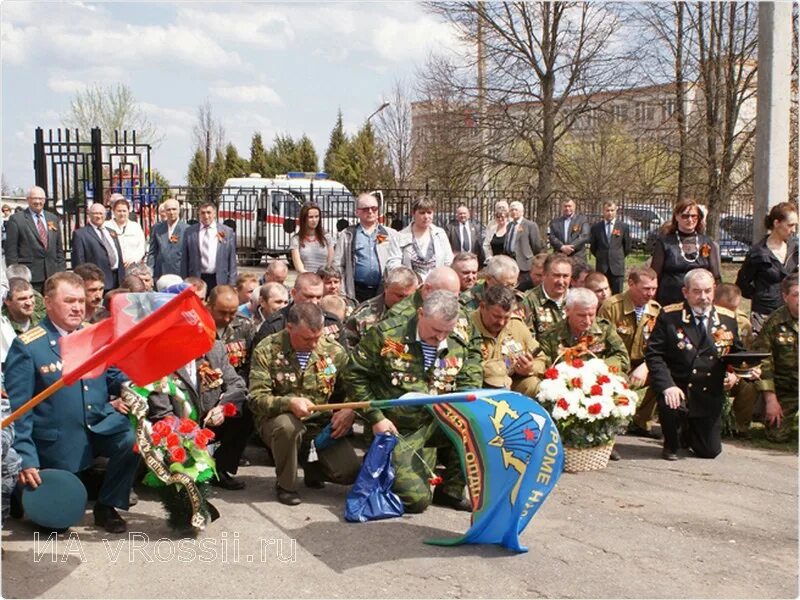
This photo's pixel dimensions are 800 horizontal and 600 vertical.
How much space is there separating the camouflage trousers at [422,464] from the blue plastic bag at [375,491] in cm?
7

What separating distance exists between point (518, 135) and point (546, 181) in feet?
5.08

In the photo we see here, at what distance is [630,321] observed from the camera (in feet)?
27.6

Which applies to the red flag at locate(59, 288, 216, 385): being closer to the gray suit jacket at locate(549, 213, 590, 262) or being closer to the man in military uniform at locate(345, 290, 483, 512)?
the man in military uniform at locate(345, 290, 483, 512)

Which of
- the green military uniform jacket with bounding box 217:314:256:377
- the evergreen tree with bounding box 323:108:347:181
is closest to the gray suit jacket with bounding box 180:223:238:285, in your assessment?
the green military uniform jacket with bounding box 217:314:256:377

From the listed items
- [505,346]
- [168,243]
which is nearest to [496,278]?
[505,346]

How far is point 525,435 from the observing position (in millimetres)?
5438

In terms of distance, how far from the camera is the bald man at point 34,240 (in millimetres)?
12391

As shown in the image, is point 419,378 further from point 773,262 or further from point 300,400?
point 773,262

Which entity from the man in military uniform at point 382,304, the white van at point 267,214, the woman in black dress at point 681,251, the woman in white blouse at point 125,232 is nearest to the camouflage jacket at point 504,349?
the man in military uniform at point 382,304

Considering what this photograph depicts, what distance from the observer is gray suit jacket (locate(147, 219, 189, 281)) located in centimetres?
1207

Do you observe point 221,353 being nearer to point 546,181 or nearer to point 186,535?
point 186,535

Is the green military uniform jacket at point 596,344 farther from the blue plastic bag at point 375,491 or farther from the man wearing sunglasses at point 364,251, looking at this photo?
the man wearing sunglasses at point 364,251

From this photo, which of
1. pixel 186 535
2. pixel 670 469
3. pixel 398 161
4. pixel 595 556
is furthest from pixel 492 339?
pixel 398 161

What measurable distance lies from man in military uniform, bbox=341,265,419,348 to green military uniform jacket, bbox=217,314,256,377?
751mm
